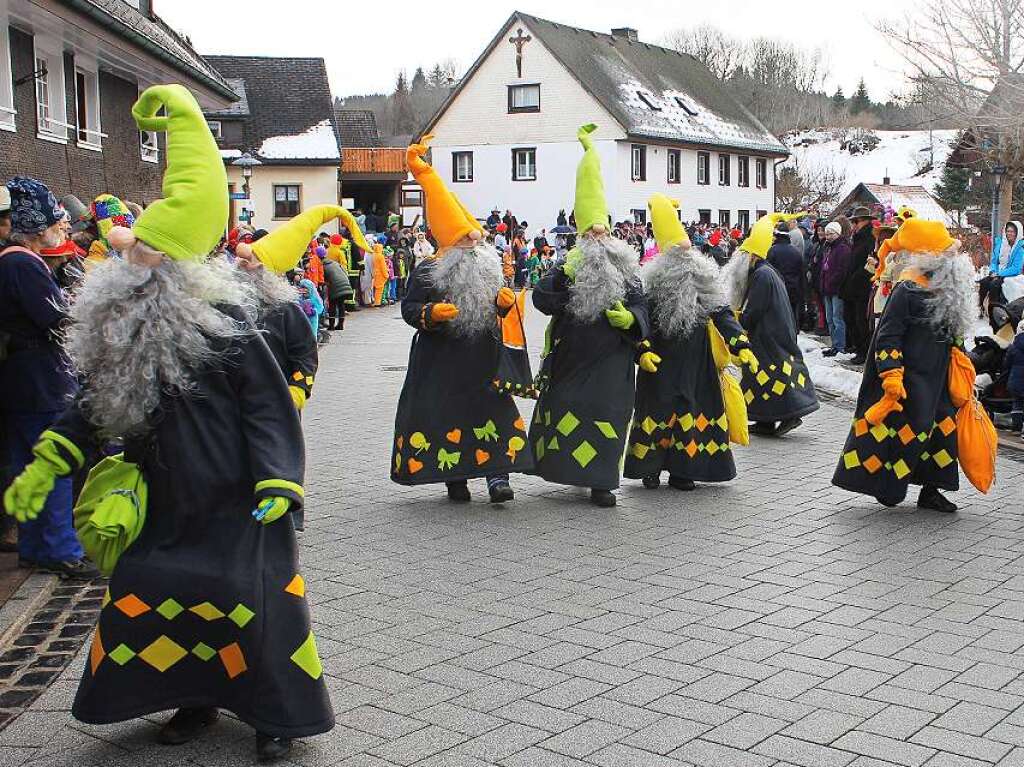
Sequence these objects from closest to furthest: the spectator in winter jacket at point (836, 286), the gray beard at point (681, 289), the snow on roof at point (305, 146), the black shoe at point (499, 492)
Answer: the black shoe at point (499, 492)
the gray beard at point (681, 289)
the spectator in winter jacket at point (836, 286)
the snow on roof at point (305, 146)

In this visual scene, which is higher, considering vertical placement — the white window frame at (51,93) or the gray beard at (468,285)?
the white window frame at (51,93)

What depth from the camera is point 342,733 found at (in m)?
4.81

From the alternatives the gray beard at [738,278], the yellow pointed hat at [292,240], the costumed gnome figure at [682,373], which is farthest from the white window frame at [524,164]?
the yellow pointed hat at [292,240]

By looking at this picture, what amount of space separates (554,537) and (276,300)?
7.61ft

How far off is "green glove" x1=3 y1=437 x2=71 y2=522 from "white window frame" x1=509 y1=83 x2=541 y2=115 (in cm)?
5257

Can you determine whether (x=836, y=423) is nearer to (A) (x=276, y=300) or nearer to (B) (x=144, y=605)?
(A) (x=276, y=300)

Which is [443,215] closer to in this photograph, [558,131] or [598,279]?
[598,279]

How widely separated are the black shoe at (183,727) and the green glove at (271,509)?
34.6 inches

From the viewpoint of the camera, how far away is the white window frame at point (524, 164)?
56094mm

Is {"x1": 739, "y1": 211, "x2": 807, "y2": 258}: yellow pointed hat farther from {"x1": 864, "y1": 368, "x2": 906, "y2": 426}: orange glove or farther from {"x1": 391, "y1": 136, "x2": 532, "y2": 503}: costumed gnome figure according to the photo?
{"x1": 391, "y1": 136, "x2": 532, "y2": 503}: costumed gnome figure

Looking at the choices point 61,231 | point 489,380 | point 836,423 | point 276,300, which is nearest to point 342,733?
point 276,300

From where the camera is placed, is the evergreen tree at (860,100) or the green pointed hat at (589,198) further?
the evergreen tree at (860,100)

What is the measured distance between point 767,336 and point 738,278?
593 millimetres

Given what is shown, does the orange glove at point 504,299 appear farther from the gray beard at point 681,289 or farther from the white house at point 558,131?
the white house at point 558,131
